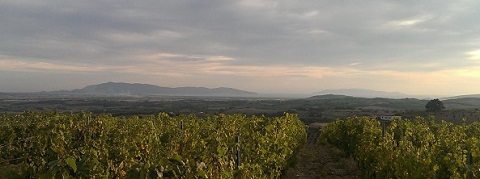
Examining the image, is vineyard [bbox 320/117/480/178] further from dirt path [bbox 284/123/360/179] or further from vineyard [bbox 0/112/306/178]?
vineyard [bbox 0/112/306/178]

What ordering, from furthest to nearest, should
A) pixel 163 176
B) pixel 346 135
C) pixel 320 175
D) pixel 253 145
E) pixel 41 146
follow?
pixel 346 135, pixel 320 175, pixel 41 146, pixel 253 145, pixel 163 176

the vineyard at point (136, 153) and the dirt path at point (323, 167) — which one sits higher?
the vineyard at point (136, 153)

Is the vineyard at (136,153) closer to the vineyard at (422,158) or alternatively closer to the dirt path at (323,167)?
the dirt path at (323,167)

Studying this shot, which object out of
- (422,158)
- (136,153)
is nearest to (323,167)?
(422,158)

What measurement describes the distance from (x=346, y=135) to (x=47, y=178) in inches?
940

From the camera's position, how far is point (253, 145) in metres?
12.6

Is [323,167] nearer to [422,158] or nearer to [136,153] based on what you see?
[422,158]

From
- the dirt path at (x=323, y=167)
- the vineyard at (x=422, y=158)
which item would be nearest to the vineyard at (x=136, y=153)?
the dirt path at (x=323, y=167)

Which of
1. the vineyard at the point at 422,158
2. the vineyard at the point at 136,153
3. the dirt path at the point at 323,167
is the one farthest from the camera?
the dirt path at the point at 323,167

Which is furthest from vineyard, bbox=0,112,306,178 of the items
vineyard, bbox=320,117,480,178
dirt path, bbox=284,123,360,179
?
vineyard, bbox=320,117,480,178

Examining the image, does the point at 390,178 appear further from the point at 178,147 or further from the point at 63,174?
the point at 63,174

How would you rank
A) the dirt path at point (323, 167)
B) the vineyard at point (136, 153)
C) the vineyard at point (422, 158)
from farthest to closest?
the dirt path at point (323, 167), the vineyard at point (422, 158), the vineyard at point (136, 153)

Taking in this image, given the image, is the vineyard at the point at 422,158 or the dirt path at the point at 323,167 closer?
the vineyard at the point at 422,158

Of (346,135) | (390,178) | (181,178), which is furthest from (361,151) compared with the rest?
(181,178)
